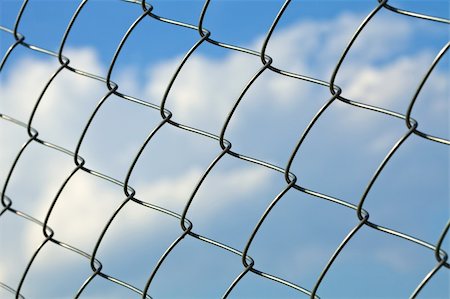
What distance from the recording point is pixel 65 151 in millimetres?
2871

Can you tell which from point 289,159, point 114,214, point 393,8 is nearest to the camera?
point 393,8

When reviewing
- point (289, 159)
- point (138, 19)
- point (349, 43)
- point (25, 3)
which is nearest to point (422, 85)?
point (349, 43)

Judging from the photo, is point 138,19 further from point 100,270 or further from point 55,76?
point 100,270

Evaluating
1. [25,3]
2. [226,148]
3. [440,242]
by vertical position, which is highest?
[25,3]

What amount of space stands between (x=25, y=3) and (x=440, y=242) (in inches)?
71.1

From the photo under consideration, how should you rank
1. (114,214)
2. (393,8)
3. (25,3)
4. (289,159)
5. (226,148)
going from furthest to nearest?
1. (25,3)
2. (114,214)
3. (226,148)
4. (289,159)
5. (393,8)

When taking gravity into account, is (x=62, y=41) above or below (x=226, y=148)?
above

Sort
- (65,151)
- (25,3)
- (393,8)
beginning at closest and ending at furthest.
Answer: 1. (393,8)
2. (65,151)
3. (25,3)

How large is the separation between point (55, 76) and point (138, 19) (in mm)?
449

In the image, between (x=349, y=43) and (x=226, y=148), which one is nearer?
(x=349, y=43)

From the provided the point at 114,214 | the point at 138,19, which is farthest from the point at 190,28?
the point at 114,214

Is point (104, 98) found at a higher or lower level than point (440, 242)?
higher

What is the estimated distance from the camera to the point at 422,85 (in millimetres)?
1853

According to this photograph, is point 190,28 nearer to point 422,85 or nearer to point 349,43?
point 349,43
